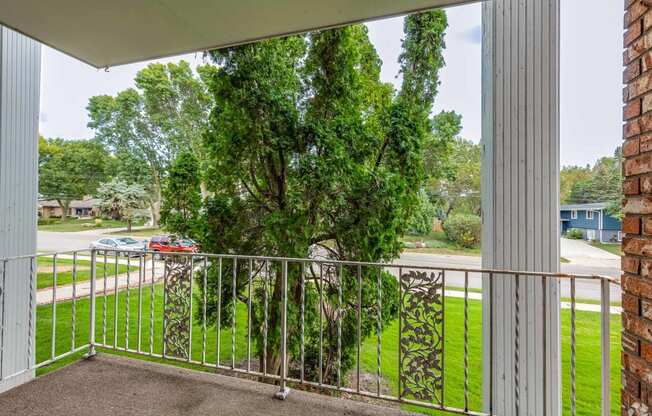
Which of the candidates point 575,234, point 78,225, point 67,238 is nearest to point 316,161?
point 575,234

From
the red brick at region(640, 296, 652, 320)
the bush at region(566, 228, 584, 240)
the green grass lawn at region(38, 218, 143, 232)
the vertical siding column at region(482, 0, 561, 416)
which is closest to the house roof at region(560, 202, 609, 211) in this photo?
the bush at region(566, 228, 584, 240)

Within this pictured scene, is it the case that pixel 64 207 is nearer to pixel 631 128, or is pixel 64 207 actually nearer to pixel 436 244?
pixel 436 244

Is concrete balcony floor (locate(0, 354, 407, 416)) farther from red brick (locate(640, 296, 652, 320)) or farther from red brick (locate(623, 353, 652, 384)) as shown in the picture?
Result: red brick (locate(640, 296, 652, 320))

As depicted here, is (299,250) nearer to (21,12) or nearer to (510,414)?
(510,414)

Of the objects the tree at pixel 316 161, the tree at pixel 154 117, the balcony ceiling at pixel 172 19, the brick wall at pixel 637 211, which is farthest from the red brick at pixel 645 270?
the tree at pixel 154 117

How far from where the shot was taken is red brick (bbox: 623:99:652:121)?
1.01m

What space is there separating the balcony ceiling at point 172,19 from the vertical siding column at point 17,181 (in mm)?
407

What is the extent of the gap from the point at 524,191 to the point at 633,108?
1.01 m

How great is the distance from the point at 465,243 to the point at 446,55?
6.79 ft

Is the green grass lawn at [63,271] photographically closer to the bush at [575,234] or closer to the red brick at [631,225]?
the bush at [575,234]

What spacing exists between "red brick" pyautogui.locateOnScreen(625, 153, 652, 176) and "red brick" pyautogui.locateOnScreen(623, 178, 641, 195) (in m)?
0.03

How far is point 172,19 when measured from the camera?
2205mm

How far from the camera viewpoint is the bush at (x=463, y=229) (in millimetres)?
3145

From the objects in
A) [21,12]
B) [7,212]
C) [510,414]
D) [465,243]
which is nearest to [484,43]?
[465,243]
